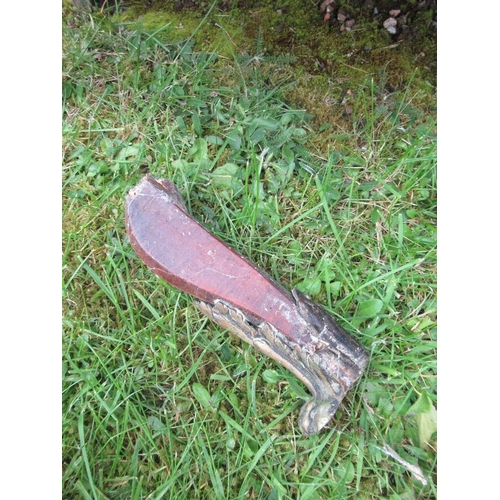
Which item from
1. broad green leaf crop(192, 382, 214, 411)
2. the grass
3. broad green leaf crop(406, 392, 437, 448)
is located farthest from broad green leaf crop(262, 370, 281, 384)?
broad green leaf crop(406, 392, 437, 448)

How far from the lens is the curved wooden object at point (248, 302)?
201cm

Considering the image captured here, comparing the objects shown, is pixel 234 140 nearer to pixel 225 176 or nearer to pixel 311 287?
pixel 225 176

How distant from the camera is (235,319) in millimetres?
2062

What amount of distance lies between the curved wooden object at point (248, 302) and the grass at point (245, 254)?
185mm

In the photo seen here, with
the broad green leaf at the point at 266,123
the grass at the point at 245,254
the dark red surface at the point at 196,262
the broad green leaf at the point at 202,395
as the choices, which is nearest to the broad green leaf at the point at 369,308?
the grass at the point at 245,254

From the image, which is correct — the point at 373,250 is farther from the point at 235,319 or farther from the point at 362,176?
the point at 235,319

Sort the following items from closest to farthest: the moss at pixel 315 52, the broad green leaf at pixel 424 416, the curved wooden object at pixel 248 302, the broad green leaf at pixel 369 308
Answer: the curved wooden object at pixel 248 302
the broad green leaf at pixel 424 416
the broad green leaf at pixel 369 308
the moss at pixel 315 52

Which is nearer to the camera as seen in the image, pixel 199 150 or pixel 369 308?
pixel 369 308

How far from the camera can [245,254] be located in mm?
2416

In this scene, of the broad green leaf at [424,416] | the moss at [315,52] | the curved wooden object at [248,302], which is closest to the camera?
the curved wooden object at [248,302]

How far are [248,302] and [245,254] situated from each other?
0.42 metres

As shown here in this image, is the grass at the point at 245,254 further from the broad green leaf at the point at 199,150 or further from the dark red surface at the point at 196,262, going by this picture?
the dark red surface at the point at 196,262

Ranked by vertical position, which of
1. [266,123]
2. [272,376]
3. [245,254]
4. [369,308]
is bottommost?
[272,376]

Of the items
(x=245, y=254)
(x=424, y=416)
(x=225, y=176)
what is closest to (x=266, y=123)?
(x=225, y=176)
